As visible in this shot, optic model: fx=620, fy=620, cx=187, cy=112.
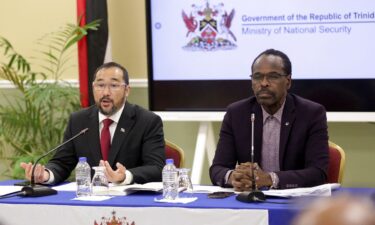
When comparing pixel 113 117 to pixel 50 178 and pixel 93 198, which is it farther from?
pixel 93 198

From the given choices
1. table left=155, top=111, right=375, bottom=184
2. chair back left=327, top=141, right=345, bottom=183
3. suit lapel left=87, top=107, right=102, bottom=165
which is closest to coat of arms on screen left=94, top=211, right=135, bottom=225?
suit lapel left=87, top=107, right=102, bottom=165

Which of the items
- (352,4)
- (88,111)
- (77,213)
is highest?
(352,4)

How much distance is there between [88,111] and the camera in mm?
3711

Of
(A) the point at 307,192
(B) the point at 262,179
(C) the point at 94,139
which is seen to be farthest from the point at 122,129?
(A) the point at 307,192

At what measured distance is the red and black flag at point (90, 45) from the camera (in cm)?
511

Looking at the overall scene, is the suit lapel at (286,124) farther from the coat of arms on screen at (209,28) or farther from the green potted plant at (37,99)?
the green potted plant at (37,99)

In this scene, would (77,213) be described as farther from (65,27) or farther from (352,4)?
(65,27)

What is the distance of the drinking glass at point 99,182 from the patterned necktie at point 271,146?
86 cm

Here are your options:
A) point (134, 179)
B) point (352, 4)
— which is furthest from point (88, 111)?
point (352, 4)

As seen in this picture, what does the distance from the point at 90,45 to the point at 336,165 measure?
2.58 m

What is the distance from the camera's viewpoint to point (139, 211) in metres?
2.64

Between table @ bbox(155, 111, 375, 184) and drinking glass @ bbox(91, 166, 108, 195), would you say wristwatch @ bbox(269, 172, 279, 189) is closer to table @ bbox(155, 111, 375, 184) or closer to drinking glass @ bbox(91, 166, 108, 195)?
drinking glass @ bbox(91, 166, 108, 195)

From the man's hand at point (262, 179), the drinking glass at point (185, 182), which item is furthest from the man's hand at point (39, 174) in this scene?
the man's hand at point (262, 179)

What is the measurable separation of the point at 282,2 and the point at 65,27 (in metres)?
2.06
